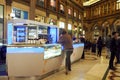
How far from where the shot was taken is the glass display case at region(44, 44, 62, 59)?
8.59m

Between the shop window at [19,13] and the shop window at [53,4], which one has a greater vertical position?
the shop window at [53,4]

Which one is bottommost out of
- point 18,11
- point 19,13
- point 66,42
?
point 66,42

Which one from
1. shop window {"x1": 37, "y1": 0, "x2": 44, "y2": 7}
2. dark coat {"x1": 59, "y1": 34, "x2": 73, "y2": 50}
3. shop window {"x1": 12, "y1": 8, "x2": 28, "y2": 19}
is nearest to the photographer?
dark coat {"x1": 59, "y1": 34, "x2": 73, "y2": 50}

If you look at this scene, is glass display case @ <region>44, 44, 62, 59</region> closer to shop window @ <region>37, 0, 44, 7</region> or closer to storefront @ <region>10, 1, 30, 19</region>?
storefront @ <region>10, 1, 30, 19</region>

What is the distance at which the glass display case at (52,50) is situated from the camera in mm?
8594

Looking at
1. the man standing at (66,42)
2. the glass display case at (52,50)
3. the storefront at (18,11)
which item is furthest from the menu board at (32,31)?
→ the glass display case at (52,50)

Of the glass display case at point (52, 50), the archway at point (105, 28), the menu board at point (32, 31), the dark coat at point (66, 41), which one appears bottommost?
the glass display case at point (52, 50)

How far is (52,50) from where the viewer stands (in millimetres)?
9266

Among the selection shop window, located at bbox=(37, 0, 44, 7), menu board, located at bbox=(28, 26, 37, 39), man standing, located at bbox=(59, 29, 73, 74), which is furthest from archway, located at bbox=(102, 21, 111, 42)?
man standing, located at bbox=(59, 29, 73, 74)

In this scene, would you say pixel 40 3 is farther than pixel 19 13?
Yes

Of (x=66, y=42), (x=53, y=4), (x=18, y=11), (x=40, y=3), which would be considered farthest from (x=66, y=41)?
(x=53, y=4)

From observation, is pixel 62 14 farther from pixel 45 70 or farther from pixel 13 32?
pixel 45 70

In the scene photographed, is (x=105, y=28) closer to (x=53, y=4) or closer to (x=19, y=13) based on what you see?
(x=53, y=4)

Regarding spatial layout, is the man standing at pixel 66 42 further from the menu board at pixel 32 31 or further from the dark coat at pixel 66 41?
the menu board at pixel 32 31
